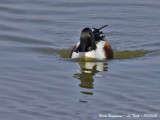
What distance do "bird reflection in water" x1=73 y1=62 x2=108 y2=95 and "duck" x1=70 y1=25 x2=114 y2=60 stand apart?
0.94 feet

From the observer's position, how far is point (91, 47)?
12.0 metres

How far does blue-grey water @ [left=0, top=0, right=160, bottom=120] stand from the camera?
838 centimetres

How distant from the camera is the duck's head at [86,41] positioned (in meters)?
11.5

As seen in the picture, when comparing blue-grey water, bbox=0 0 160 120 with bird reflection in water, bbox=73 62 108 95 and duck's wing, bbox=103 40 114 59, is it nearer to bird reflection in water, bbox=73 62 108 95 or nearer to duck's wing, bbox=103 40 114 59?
bird reflection in water, bbox=73 62 108 95

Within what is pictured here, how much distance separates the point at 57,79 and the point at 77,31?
506 cm

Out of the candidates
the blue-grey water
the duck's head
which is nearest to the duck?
the duck's head

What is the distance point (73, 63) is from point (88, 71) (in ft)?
2.15

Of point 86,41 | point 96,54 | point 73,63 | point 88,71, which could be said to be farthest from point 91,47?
point 88,71

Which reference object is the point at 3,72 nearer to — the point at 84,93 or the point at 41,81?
the point at 41,81

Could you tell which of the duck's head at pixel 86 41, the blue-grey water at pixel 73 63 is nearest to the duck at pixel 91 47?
the duck's head at pixel 86 41

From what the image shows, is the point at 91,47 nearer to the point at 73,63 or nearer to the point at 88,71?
the point at 73,63

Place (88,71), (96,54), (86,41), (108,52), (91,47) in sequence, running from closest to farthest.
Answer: (88,71) < (86,41) < (91,47) < (96,54) < (108,52)

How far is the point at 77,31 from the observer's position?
14984 mm

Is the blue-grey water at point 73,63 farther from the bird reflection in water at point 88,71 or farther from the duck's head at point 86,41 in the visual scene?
the duck's head at point 86,41
